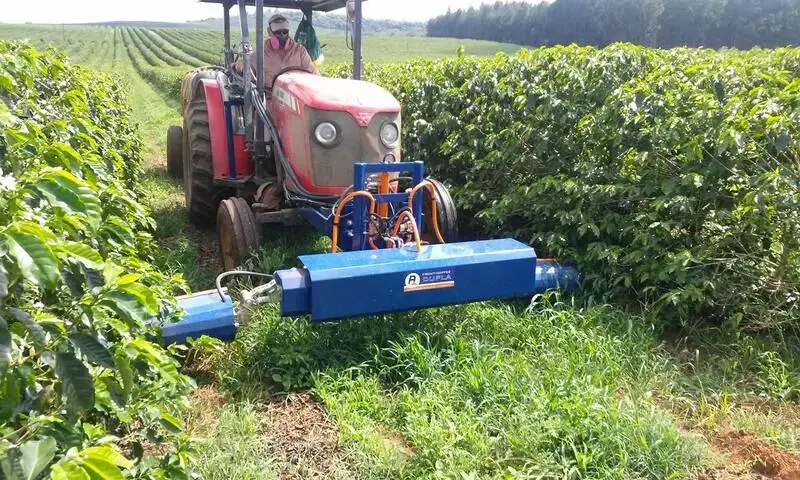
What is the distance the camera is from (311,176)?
4.02m

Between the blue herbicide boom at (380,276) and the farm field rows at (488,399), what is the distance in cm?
24

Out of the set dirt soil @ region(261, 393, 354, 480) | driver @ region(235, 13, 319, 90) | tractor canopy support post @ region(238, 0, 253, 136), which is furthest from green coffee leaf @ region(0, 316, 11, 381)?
driver @ region(235, 13, 319, 90)

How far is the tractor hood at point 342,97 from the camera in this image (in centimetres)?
391

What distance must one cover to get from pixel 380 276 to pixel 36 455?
1.97 meters

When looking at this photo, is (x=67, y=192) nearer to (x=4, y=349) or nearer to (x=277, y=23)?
(x=4, y=349)

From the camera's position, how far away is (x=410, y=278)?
10.1 feet

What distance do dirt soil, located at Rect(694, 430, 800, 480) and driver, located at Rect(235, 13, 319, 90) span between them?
12.9 ft

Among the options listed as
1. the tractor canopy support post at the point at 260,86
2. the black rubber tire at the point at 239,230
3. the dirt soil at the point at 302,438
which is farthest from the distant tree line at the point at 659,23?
the dirt soil at the point at 302,438

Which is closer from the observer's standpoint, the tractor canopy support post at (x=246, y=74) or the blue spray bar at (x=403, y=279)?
the blue spray bar at (x=403, y=279)

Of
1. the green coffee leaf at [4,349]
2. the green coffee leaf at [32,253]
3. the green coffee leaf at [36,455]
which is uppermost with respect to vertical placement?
the green coffee leaf at [32,253]

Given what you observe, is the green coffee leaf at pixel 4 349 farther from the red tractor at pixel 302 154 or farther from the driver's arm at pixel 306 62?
the driver's arm at pixel 306 62

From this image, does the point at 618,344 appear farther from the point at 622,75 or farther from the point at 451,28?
the point at 451,28

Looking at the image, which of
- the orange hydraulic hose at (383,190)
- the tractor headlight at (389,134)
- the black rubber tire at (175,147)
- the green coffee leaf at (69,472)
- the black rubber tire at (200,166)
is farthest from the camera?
the black rubber tire at (175,147)

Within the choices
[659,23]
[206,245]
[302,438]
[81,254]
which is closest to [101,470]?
[81,254]
